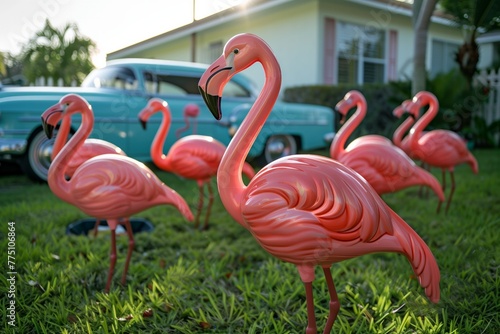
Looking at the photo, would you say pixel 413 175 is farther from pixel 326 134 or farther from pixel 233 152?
pixel 326 134

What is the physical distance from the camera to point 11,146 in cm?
579

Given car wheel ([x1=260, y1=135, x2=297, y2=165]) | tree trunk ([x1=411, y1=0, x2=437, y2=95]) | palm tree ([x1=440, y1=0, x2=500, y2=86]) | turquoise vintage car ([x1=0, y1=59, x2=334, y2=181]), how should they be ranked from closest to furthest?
turquoise vintage car ([x1=0, y1=59, x2=334, y2=181]) → tree trunk ([x1=411, y1=0, x2=437, y2=95]) → palm tree ([x1=440, y1=0, x2=500, y2=86]) → car wheel ([x1=260, y1=135, x2=297, y2=165])

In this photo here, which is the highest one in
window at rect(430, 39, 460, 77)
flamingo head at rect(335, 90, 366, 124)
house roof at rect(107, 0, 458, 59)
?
house roof at rect(107, 0, 458, 59)

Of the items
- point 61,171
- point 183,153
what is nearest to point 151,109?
point 183,153

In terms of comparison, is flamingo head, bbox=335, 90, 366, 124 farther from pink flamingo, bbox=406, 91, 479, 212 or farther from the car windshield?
the car windshield

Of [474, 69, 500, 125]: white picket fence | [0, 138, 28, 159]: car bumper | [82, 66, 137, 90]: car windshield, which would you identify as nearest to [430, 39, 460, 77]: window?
[474, 69, 500, 125]: white picket fence

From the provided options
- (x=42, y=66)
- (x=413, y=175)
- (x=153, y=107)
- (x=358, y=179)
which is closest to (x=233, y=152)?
(x=358, y=179)

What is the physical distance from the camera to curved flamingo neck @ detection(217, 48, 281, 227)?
2.01 metres

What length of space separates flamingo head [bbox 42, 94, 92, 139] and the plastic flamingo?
1.30m

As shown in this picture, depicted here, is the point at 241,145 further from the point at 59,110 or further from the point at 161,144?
the point at 161,144

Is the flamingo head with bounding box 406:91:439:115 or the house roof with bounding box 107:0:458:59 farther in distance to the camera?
the house roof with bounding box 107:0:458:59

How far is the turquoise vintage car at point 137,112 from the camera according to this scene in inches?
232

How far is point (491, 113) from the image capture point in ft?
36.7

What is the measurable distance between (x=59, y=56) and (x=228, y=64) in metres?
13.5
